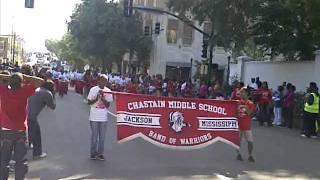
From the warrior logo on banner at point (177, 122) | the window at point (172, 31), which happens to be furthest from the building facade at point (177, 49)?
the warrior logo on banner at point (177, 122)

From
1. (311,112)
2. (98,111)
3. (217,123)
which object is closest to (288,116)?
(311,112)

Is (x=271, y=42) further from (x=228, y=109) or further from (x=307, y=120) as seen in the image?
(x=228, y=109)

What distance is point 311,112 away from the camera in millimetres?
19812

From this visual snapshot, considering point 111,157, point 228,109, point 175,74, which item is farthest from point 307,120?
point 175,74

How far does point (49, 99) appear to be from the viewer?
11.9 metres

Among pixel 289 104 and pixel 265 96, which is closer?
pixel 289 104

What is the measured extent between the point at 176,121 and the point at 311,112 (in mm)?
8766

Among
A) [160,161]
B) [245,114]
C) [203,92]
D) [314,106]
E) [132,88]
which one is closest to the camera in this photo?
[160,161]

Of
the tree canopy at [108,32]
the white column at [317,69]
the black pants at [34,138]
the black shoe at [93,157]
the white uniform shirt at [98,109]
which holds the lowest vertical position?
the black shoe at [93,157]

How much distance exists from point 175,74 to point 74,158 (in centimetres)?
4982

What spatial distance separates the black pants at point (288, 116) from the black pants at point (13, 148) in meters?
16.4

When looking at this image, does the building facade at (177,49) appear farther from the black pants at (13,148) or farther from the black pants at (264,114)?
Result: the black pants at (13,148)

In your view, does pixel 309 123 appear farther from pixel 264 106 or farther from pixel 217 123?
pixel 217 123

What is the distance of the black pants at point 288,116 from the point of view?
77.2 feet
